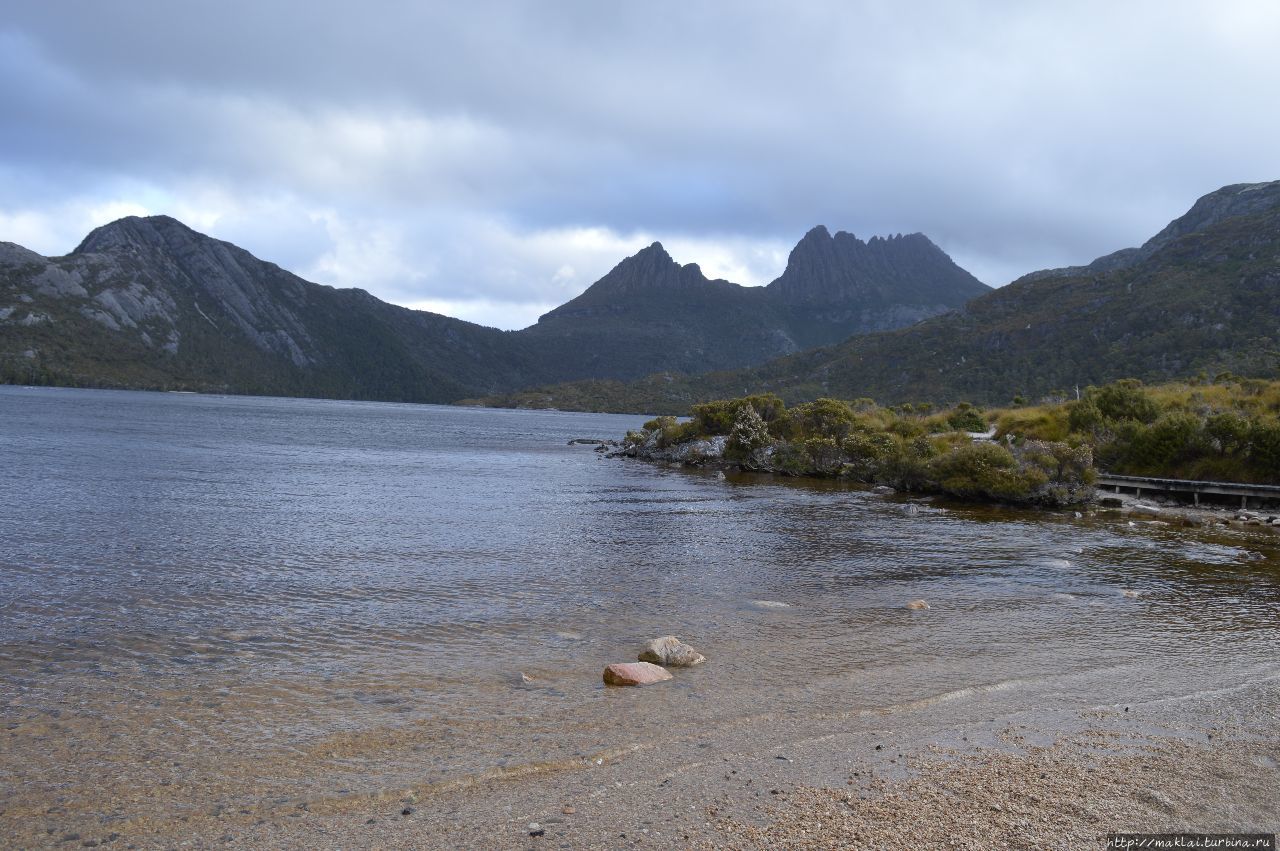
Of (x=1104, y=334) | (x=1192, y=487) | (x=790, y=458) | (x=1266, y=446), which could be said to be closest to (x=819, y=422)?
(x=790, y=458)

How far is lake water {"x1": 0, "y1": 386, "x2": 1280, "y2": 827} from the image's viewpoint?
31.3 ft

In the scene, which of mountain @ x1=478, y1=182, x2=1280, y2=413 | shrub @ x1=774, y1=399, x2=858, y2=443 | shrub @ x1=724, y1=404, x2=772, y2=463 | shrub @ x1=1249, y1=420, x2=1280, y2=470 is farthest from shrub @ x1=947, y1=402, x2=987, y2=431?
mountain @ x1=478, y1=182, x2=1280, y2=413

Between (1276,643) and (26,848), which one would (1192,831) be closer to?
(1276,643)

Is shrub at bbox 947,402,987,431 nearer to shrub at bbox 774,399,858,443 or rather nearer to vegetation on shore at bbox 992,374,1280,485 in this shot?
vegetation on shore at bbox 992,374,1280,485

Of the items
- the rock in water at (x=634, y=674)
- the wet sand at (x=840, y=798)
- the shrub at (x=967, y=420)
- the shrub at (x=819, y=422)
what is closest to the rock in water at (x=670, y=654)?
the rock in water at (x=634, y=674)

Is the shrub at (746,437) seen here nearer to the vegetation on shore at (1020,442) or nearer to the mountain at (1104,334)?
the vegetation on shore at (1020,442)

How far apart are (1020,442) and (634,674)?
44054 mm

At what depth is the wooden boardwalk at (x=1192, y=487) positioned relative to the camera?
4025 cm

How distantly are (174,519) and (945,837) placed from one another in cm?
2981

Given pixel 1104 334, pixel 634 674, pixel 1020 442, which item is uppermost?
pixel 1104 334

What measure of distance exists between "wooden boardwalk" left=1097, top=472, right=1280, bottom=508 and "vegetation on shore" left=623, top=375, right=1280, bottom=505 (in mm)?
1980

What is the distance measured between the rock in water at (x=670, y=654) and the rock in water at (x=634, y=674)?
1.59 ft

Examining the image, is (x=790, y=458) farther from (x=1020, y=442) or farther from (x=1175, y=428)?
(x=1175, y=428)

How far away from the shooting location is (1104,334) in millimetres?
136250
